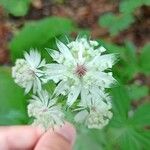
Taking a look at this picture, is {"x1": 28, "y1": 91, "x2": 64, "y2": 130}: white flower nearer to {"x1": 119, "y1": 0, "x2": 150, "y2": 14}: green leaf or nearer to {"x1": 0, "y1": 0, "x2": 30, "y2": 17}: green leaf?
{"x1": 119, "y1": 0, "x2": 150, "y2": 14}: green leaf

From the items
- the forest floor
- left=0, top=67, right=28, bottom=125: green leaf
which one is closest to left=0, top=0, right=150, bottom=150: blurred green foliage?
left=0, top=67, right=28, bottom=125: green leaf

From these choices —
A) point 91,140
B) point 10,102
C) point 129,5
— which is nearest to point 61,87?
point 91,140

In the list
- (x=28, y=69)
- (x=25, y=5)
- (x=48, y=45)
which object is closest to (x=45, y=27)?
(x=25, y=5)

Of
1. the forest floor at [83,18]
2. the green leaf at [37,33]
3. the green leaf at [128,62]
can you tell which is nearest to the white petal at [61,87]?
the green leaf at [37,33]

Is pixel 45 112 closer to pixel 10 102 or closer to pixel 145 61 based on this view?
pixel 10 102

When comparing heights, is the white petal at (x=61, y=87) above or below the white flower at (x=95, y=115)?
above

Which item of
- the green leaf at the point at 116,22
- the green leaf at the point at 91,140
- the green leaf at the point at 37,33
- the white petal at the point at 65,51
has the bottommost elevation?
the green leaf at the point at 91,140

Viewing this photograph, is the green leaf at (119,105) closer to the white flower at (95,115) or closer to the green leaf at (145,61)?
the white flower at (95,115)

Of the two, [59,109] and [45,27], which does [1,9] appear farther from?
[59,109]
